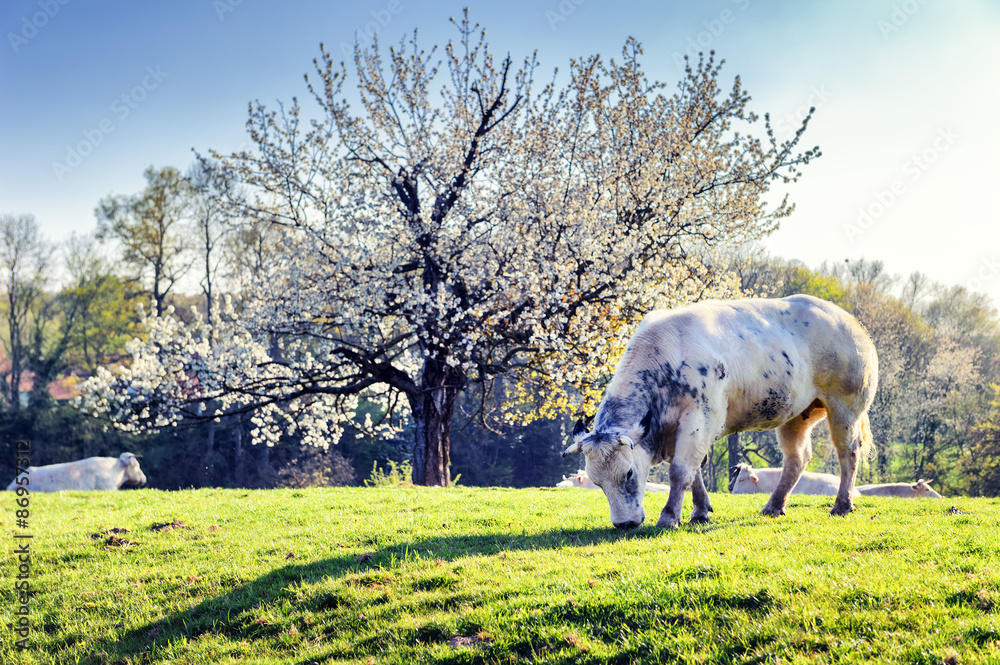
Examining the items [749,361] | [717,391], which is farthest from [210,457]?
[749,361]

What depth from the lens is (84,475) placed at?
2216cm

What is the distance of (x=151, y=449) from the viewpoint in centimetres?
3412

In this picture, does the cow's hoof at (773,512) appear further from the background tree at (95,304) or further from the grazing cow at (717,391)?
the background tree at (95,304)

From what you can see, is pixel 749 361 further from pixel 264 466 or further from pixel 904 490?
pixel 264 466

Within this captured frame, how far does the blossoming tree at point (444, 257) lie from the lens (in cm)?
1667

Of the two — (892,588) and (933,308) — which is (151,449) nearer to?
(892,588)

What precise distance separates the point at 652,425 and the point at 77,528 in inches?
335

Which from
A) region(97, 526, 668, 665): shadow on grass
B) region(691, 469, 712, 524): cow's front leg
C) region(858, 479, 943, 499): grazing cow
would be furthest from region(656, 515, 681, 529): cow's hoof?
region(858, 479, 943, 499): grazing cow

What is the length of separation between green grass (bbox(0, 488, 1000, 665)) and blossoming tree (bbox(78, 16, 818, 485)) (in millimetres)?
7853

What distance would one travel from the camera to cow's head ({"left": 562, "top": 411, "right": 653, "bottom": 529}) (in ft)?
23.9

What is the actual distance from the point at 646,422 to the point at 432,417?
1103cm

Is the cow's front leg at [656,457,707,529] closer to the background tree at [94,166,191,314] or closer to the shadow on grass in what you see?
the shadow on grass

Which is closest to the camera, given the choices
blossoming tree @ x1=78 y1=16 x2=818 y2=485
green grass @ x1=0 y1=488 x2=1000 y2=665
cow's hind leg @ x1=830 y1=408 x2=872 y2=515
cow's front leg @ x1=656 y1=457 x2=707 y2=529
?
green grass @ x1=0 y1=488 x2=1000 y2=665

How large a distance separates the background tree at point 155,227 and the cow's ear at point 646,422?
37.3 m
